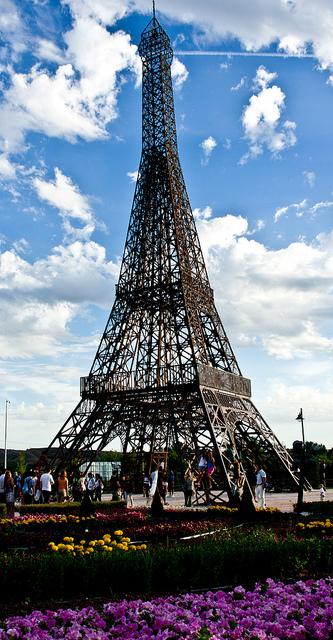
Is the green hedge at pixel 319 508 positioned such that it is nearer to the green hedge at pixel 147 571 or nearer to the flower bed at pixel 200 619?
the green hedge at pixel 147 571

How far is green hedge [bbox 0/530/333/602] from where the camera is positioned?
26.6 feet

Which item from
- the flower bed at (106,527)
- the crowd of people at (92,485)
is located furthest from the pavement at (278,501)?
the flower bed at (106,527)

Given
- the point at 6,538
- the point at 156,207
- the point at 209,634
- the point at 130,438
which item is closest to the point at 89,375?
the point at 130,438

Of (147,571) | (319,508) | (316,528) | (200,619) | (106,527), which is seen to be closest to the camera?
(200,619)

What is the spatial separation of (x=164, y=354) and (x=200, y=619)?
1387 inches

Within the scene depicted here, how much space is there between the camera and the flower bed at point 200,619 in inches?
237

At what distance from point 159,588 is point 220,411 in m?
25.2

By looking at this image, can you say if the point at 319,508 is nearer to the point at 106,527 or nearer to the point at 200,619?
the point at 106,527

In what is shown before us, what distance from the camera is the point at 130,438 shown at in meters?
42.1

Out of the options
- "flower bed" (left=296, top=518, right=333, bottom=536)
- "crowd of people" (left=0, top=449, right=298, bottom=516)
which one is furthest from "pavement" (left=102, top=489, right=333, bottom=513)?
"flower bed" (left=296, top=518, right=333, bottom=536)

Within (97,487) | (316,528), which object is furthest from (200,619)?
(97,487)

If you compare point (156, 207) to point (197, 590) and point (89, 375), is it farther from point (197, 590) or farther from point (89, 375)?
point (197, 590)

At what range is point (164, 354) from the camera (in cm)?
4159

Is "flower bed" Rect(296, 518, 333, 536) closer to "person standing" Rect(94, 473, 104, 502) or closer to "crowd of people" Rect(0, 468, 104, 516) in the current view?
"crowd of people" Rect(0, 468, 104, 516)
